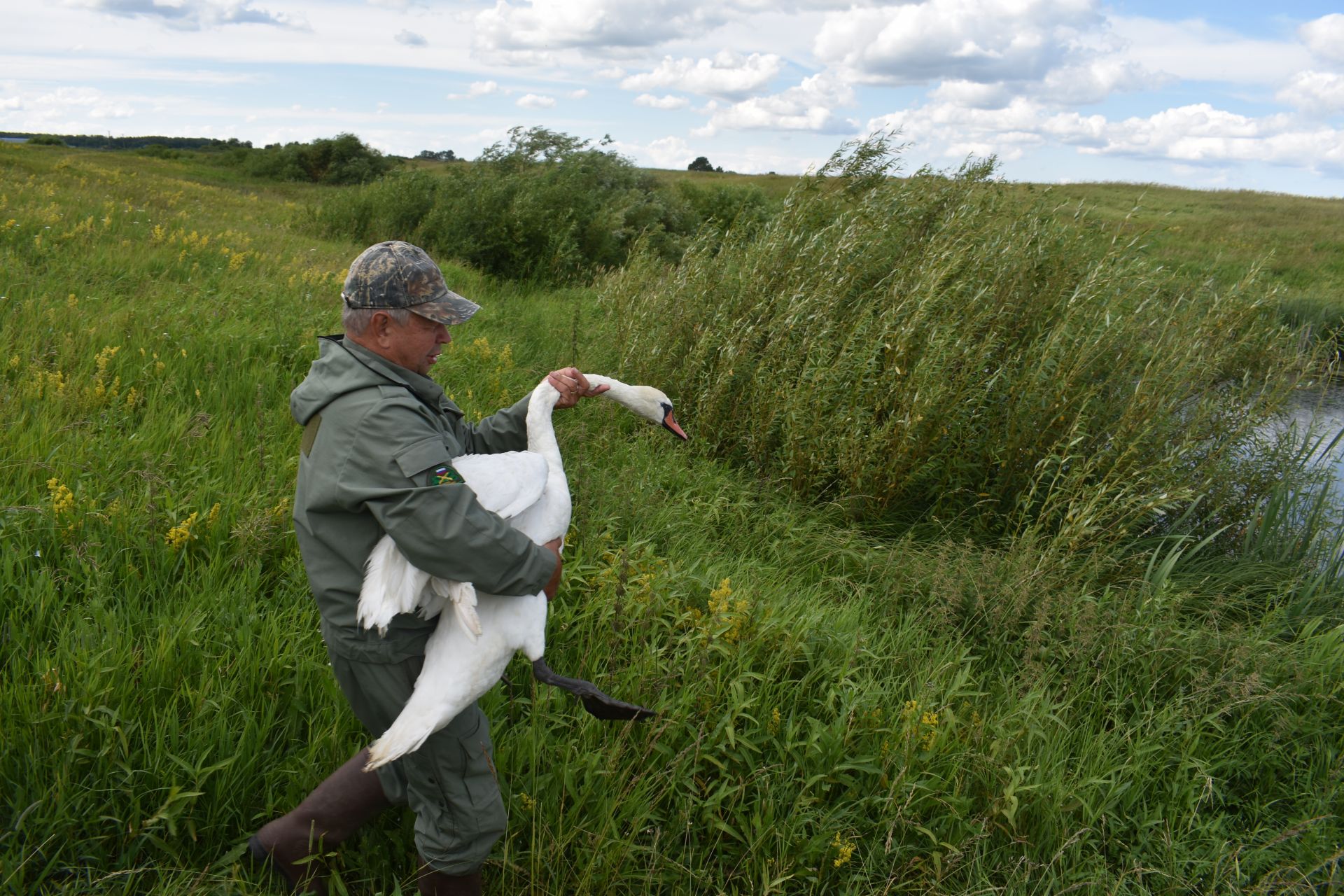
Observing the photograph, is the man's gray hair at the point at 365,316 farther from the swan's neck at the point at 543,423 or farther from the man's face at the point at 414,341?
the swan's neck at the point at 543,423

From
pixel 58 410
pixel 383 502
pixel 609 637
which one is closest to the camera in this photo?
pixel 383 502

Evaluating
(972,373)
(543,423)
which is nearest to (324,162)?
(972,373)

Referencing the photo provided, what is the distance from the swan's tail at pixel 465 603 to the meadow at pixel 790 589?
75 cm

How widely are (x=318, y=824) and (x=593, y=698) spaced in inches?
35.1

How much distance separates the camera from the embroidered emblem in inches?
79.6

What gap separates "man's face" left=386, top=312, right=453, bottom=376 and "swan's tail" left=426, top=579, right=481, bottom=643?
653mm

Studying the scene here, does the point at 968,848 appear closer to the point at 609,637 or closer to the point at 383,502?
the point at 609,637

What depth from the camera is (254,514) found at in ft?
12.0

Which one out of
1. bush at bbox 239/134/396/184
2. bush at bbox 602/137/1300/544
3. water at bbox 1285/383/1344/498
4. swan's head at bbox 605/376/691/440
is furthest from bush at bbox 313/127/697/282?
bush at bbox 239/134/396/184

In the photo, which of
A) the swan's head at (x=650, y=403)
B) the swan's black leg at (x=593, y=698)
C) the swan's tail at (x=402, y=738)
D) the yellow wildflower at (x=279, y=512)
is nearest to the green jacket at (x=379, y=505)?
the swan's tail at (x=402, y=738)

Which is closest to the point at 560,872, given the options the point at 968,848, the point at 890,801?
the point at 890,801

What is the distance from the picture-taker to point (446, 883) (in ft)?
7.50

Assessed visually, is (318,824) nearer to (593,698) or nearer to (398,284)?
(593,698)

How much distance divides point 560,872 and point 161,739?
1341mm
